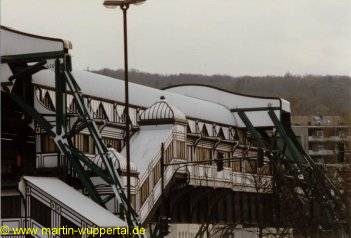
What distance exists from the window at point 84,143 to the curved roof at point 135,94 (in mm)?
3336

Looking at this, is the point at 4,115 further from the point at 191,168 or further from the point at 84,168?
the point at 191,168

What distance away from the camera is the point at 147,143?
54.6 m

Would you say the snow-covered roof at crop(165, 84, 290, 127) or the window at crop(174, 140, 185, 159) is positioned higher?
the snow-covered roof at crop(165, 84, 290, 127)

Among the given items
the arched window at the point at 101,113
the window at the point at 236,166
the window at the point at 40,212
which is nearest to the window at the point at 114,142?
the arched window at the point at 101,113

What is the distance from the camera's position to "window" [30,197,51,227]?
42531 millimetres

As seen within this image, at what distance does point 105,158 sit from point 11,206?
214 inches

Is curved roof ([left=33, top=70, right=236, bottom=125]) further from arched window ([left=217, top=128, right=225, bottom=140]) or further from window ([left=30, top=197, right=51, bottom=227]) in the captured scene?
window ([left=30, top=197, right=51, bottom=227])

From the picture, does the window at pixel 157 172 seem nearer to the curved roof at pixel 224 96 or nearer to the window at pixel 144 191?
the window at pixel 144 191

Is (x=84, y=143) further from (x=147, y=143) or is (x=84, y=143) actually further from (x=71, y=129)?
(x=71, y=129)

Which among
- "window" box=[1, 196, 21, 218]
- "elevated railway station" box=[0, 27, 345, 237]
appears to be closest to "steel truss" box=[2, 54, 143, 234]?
"elevated railway station" box=[0, 27, 345, 237]

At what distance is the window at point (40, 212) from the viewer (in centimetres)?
4253

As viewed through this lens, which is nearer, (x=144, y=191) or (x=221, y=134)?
(x=144, y=191)

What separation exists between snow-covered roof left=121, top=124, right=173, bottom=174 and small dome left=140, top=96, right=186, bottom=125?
341mm

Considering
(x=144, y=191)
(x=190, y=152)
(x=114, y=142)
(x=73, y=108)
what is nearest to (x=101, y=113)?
(x=114, y=142)
